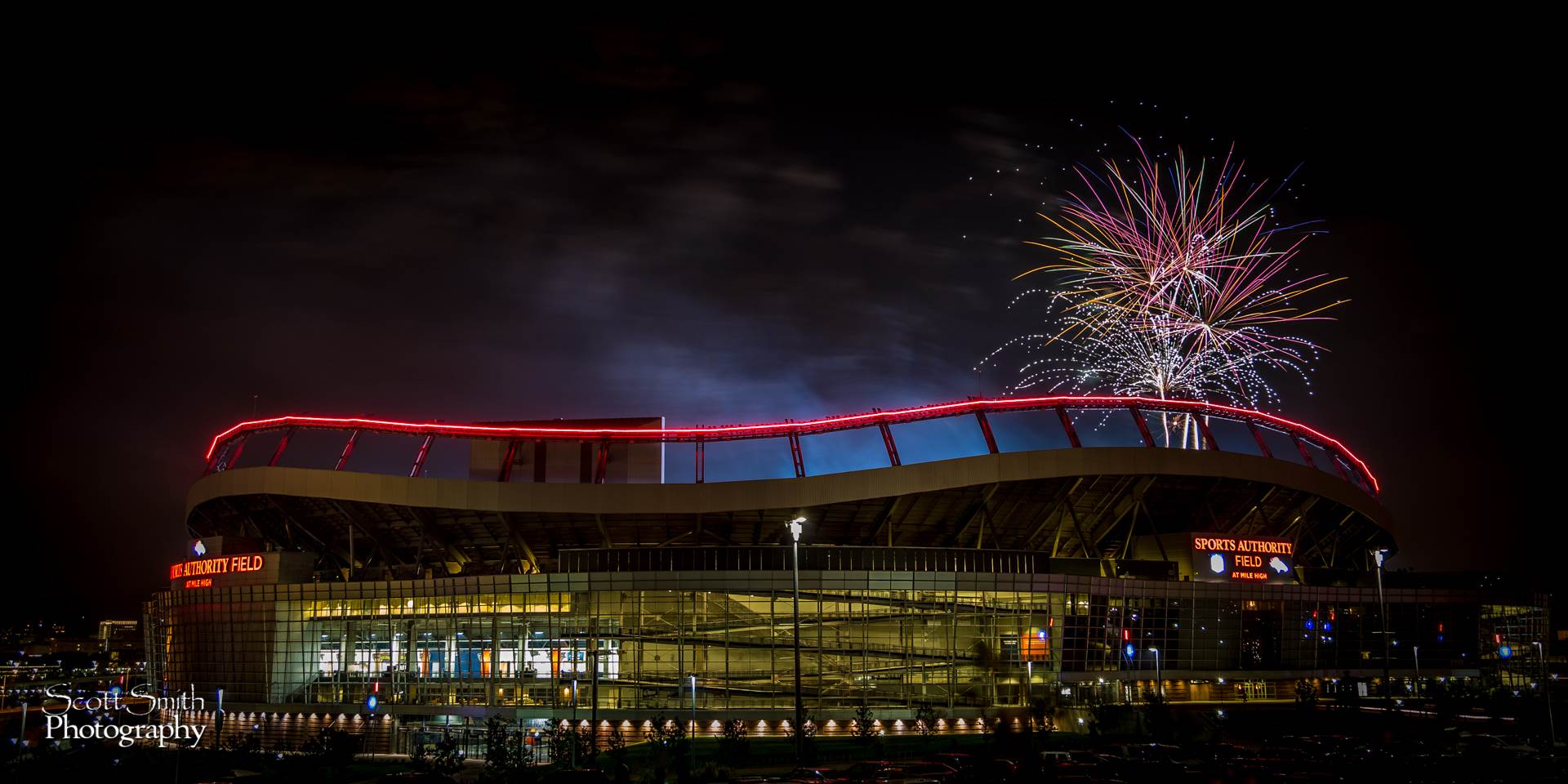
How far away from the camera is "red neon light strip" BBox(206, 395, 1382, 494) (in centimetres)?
7838

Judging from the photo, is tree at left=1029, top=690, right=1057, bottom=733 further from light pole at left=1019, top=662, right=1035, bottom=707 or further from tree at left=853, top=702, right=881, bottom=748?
tree at left=853, top=702, right=881, bottom=748

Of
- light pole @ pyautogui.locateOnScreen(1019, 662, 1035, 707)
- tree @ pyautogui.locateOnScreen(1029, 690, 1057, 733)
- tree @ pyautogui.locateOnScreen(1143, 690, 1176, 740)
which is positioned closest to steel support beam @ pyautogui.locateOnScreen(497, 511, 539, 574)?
light pole @ pyautogui.locateOnScreen(1019, 662, 1035, 707)

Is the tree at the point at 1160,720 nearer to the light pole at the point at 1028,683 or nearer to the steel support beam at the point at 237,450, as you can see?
the light pole at the point at 1028,683

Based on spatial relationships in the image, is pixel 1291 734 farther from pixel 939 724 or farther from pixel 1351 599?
pixel 1351 599

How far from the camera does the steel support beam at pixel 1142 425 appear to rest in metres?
74.9

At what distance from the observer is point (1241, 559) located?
74562 millimetres

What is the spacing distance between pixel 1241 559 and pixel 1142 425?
10.6 m

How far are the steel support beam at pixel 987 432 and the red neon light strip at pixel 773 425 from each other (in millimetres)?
366

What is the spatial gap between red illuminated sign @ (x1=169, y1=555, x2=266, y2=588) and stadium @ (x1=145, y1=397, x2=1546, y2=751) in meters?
0.23

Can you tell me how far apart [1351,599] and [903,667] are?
34.2 meters

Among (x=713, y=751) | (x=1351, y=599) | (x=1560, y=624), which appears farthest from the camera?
(x=1560, y=624)

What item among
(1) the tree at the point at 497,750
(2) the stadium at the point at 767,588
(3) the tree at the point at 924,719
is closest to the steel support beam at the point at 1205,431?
(2) the stadium at the point at 767,588

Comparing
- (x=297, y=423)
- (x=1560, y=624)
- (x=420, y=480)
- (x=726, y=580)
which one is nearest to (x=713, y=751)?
(x=726, y=580)

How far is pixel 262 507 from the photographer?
81.2 meters
